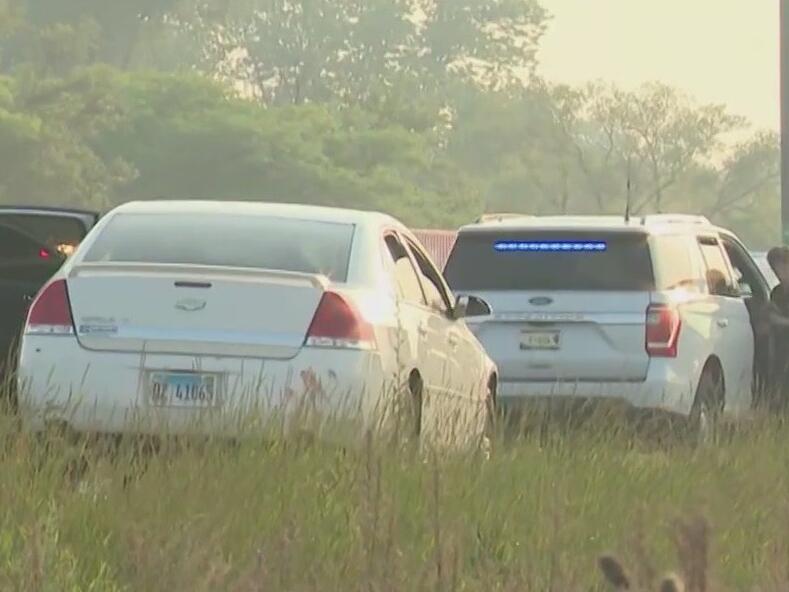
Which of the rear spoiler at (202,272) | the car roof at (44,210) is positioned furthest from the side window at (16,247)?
the rear spoiler at (202,272)

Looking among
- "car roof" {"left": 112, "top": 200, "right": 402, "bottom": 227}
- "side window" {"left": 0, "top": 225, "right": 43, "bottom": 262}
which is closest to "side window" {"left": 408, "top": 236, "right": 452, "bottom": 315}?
"car roof" {"left": 112, "top": 200, "right": 402, "bottom": 227}

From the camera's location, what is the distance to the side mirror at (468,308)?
1186 cm

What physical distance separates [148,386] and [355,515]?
2.62m

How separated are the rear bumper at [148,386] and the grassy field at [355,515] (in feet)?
0.76

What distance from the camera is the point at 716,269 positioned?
50.6 feet

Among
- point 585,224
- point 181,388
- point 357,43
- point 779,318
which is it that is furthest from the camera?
point 357,43

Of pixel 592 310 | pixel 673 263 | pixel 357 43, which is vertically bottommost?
pixel 357 43

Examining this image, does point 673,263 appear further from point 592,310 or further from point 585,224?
point 592,310

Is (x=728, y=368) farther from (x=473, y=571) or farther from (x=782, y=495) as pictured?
(x=473, y=571)

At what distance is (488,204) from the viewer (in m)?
122

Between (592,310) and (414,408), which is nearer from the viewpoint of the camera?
(414,408)

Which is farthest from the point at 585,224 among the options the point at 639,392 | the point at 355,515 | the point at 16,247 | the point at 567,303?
the point at 355,515

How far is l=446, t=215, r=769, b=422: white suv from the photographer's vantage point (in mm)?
13766

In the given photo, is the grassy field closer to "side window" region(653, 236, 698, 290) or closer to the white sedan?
the white sedan
